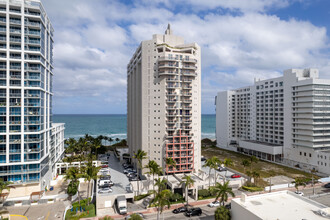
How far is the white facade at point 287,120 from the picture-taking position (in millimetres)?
→ 81062

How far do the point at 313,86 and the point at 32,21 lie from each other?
99.2m

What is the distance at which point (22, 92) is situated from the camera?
56.4m

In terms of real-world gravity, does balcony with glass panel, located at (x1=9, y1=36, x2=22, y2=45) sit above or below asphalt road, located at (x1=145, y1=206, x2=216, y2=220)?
above

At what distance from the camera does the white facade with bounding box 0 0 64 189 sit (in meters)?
55.1

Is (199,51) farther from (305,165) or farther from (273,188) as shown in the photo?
(305,165)

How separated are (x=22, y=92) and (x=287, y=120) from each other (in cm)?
9950

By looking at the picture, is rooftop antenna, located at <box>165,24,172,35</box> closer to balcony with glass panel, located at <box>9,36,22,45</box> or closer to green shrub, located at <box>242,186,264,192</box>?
balcony with glass panel, located at <box>9,36,22,45</box>

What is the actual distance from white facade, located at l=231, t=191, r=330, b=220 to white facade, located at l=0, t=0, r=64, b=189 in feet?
170

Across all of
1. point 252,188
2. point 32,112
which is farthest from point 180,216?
point 32,112

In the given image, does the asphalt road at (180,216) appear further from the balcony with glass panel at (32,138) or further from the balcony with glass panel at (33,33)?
the balcony with glass panel at (33,33)

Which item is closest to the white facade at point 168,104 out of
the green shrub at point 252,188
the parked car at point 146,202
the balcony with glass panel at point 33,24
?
the parked car at point 146,202

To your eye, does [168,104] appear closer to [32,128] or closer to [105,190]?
[105,190]

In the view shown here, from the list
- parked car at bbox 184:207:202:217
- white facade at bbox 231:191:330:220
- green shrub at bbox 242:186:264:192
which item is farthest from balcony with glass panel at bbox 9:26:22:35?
green shrub at bbox 242:186:264:192

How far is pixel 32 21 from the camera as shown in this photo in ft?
195
